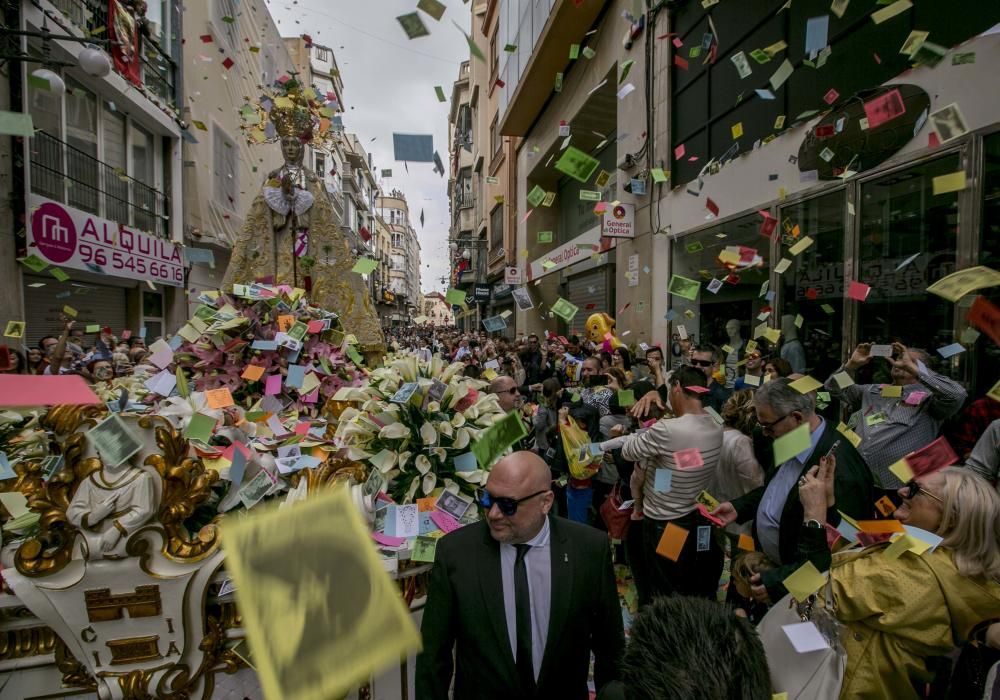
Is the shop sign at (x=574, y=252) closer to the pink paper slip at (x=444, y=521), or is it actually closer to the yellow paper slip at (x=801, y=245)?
the yellow paper slip at (x=801, y=245)

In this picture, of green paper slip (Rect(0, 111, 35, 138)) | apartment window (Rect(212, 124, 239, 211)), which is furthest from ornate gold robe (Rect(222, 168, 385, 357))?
apartment window (Rect(212, 124, 239, 211))

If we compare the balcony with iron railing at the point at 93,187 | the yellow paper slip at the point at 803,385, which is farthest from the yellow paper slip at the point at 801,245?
the balcony with iron railing at the point at 93,187

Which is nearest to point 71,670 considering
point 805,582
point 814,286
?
Answer: point 805,582

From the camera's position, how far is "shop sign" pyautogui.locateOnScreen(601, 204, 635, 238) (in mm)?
9555

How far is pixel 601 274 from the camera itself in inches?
491

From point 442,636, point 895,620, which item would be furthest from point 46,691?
point 895,620

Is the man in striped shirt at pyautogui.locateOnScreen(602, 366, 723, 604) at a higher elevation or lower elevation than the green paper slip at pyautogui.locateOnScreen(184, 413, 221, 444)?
lower

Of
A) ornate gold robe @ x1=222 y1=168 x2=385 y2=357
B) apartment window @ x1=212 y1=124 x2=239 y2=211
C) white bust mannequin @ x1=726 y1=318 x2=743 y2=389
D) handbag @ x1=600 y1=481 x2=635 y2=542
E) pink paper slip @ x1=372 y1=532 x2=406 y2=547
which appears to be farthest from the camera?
apartment window @ x1=212 y1=124 x2=239 y2=211

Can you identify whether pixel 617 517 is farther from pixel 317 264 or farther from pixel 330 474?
pixel 317 264

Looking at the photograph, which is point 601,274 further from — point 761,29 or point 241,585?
point 241,585

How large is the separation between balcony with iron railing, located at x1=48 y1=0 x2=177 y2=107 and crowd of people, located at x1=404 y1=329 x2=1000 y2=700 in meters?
11.1

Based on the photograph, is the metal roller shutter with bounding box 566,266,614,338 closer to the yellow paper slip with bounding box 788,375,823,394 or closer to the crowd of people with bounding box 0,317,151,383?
the yellow paper slip with bounding box 788,375,823,394

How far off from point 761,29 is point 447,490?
25.9ft

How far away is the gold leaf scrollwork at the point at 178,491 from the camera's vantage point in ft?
5.43
